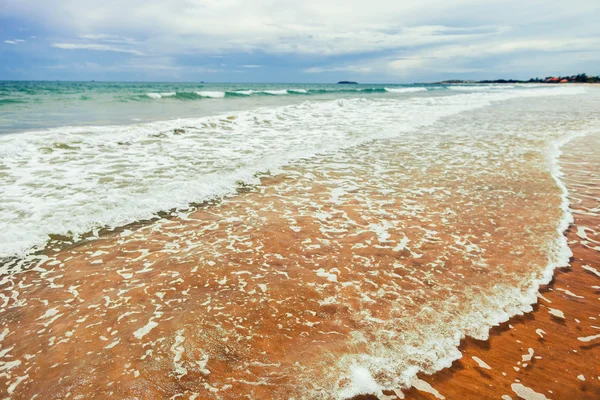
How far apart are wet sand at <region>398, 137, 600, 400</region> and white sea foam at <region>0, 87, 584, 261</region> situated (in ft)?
3.20

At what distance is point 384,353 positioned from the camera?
2.53 m

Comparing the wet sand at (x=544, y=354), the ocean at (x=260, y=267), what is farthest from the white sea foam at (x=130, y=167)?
the wet sand at (x=544, y=354)

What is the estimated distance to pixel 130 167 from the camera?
761 cm

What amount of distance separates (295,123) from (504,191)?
10.4 meters

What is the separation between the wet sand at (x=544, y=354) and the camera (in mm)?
2256

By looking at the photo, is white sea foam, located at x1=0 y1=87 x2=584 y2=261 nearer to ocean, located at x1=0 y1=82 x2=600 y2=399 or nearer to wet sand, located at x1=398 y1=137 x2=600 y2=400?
ocean, located at x1=0 y1=82 x2=600 y2=399

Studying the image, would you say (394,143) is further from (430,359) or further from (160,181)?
(430,359)

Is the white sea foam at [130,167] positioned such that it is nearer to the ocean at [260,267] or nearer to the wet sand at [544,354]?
the ocean at [260,267]

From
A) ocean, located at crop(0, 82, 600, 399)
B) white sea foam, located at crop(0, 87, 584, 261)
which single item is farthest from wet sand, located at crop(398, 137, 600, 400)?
white sea foam, located at crop(0, 87, 584, 261)

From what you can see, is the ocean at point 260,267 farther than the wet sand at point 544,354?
Yes

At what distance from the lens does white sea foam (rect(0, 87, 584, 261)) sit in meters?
4.93

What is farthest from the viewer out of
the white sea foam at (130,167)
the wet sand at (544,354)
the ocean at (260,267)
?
the white sea foam at (130,167)

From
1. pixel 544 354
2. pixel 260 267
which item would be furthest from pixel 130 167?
pixel 544 354

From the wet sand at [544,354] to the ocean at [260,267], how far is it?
116 millimetres
